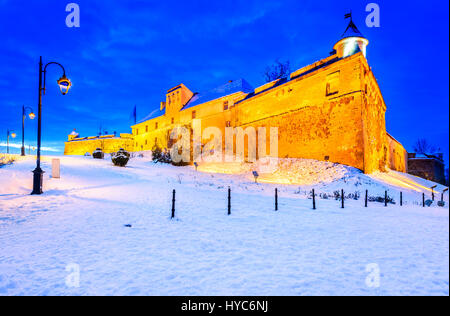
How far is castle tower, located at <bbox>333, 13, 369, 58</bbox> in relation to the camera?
23.4 meters

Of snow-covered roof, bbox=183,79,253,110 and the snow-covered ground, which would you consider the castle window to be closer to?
snow-covered roof, bbox=183,79,253,110

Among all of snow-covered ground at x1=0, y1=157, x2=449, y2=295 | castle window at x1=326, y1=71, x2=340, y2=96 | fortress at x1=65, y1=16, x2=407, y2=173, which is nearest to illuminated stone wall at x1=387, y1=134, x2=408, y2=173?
fortress at x1=65, y1=16, x2=407, y2=173

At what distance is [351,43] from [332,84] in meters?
6.73

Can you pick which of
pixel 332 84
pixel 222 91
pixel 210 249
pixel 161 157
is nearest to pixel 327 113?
pixel 332 84

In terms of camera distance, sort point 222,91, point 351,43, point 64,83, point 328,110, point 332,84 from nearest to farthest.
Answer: point 64,83 < point 332,84 < point 328,110 < point 351,43 < point 222,91

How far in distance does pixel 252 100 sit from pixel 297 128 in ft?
27.6

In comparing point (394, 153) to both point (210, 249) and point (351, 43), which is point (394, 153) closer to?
point (351, 43)

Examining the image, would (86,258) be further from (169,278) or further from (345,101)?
(345,101)

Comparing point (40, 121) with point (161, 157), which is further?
point (161, 157)

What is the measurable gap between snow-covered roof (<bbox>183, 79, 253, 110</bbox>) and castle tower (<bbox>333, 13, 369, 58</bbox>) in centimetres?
1392

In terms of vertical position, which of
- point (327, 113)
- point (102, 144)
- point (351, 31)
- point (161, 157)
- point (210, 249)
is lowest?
point (210, 249)

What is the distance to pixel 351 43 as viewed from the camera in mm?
23484

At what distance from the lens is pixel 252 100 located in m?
29.3

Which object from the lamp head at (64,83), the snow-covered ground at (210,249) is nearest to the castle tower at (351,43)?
the snow-covered ground at (210,249)
